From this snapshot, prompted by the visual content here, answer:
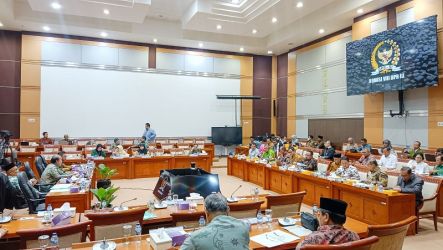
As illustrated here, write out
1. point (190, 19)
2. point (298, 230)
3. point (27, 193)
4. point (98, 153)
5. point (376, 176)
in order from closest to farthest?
point (298, 230), point (27, 193), point (376, 176), point (98, 153), point (190, 19)

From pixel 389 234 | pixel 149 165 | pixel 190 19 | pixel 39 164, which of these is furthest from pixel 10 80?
pixel 389 234

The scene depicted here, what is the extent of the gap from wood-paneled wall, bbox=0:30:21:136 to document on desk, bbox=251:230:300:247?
471 inches

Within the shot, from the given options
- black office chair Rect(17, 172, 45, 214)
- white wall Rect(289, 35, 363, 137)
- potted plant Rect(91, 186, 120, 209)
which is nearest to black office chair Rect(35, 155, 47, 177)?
black office chair Rect(17, 172, 45, 214)

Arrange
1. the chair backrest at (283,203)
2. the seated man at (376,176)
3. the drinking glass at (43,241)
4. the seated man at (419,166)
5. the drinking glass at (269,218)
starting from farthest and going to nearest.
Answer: the seated man at (419,166) → the seated man at (376,176) → the chair backrest at (283,203) → the drinking glass at (269,218) → the drinking glass at (43,241)

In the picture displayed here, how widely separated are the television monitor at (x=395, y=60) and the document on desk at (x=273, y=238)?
6886mm

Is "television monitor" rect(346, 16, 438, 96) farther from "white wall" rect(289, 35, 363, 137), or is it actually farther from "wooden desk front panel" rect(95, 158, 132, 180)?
"wooden desk front panel" rect(95, 158, 132, 180)

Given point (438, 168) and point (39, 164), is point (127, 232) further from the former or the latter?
point (438, 168)

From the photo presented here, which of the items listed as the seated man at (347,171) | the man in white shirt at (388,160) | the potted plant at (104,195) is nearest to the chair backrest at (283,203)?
the potted plant at (104,195)

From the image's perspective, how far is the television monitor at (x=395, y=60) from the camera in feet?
24.8

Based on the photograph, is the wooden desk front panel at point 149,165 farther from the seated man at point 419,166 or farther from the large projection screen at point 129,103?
the seated man at point 419,166

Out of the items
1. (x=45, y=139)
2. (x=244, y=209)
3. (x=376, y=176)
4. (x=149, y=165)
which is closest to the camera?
(x=244, y=209)

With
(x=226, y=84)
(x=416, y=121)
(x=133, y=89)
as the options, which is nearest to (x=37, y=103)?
(x=133, y=89)

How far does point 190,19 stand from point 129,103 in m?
4.38

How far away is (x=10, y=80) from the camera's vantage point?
11445 mm
